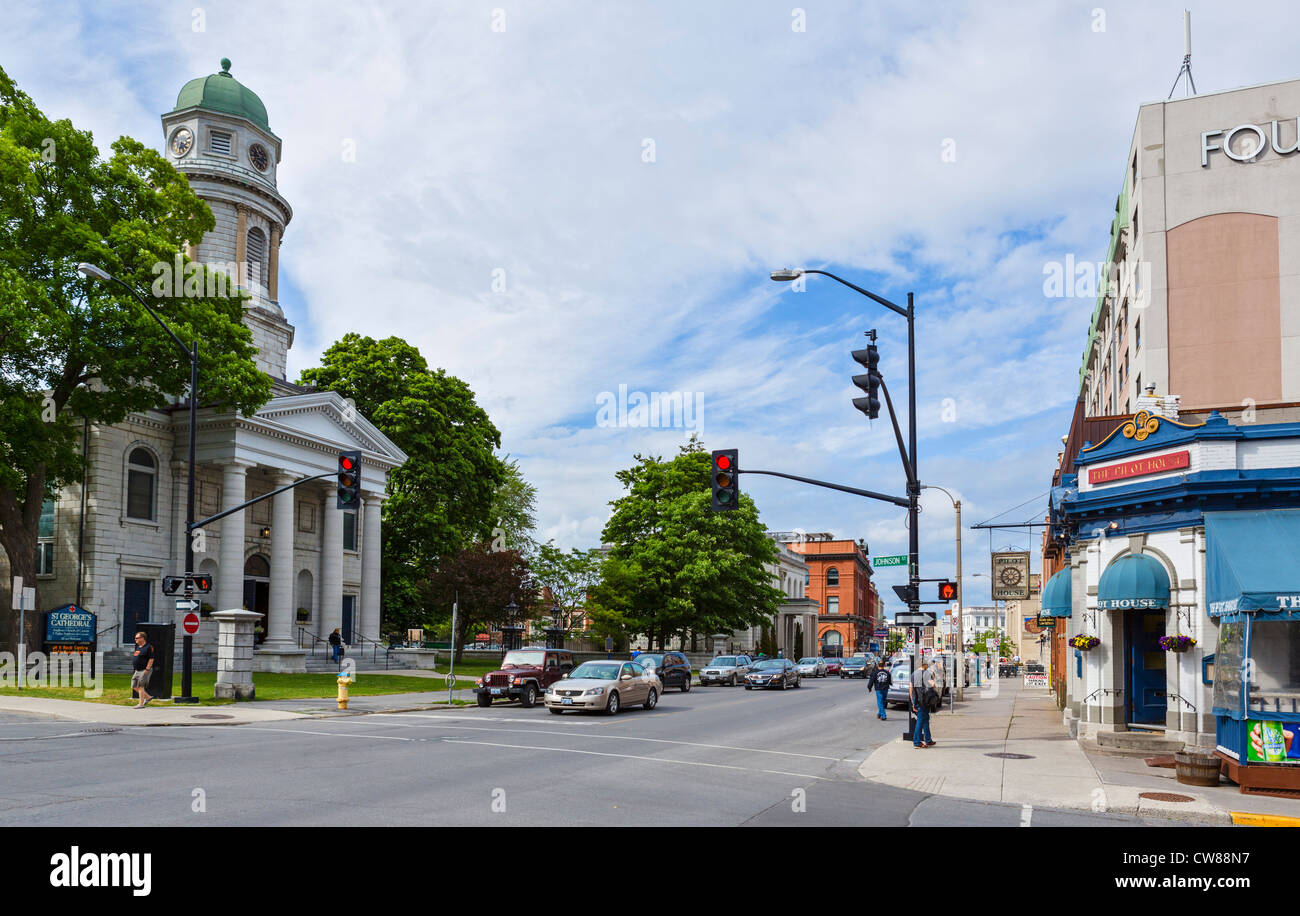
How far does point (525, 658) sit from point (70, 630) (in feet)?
47.3

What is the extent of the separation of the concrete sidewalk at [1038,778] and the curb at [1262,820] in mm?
108

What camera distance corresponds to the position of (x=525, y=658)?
31.2 meters

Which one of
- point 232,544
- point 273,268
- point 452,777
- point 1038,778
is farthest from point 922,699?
point 273,268

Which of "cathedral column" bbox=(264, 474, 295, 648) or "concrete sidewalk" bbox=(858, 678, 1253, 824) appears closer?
"concrete sidewalk" bbox=(858, 678, 1253, 824)

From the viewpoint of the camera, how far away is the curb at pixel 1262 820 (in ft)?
39.2

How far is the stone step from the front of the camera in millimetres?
18219

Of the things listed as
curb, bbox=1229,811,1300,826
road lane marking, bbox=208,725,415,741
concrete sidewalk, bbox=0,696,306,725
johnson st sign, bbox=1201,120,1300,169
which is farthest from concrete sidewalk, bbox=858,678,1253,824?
johnson st sign, bbox=1201,120,1300,169

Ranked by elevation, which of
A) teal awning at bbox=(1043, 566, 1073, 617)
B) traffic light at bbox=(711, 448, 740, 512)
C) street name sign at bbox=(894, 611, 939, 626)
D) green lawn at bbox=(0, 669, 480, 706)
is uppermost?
traffic light at bbox=(711, 448, 740, 512)

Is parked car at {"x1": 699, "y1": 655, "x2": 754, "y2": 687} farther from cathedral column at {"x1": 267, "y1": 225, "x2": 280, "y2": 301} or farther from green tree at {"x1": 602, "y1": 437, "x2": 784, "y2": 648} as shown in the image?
cathedral column at {"x1": 267, "y1": 225, "x2": 280, "y2": 301}

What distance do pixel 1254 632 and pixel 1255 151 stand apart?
942 inches

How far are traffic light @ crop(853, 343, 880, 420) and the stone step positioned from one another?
736cm

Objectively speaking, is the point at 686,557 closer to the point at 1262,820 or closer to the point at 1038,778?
the point at 1038,778

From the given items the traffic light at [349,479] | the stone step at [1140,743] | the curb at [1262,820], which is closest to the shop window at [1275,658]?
the stone step at [1140,743]
